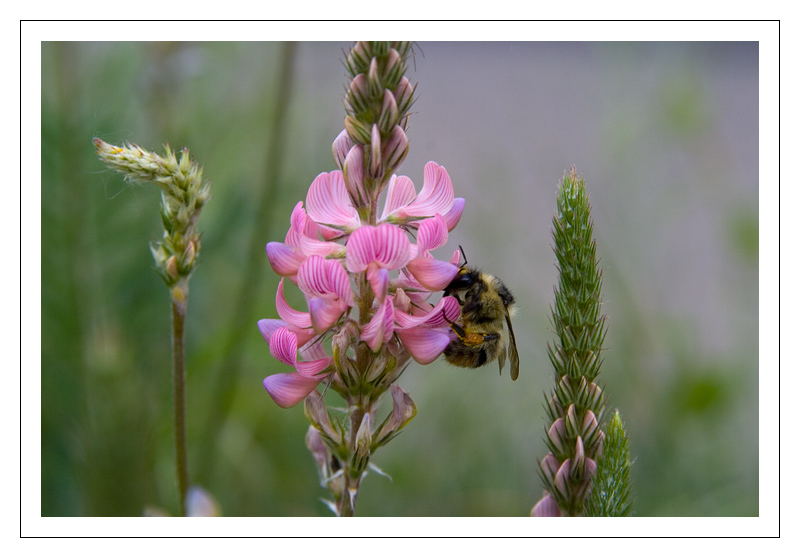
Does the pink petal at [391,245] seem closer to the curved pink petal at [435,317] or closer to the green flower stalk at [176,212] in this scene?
the curved pink petal at [435,317]

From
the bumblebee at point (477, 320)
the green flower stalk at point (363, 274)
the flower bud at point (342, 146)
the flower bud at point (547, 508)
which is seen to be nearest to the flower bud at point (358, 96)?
the green flower stalk at point (363, 274)

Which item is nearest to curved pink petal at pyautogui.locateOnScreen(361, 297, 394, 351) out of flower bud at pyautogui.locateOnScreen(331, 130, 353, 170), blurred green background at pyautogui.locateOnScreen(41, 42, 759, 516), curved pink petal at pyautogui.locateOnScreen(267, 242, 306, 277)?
curved pink petal at pyautogui.locateOnScreen(267, 242, 306, 277)

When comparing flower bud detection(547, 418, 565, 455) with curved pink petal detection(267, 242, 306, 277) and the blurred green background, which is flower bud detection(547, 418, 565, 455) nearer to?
curved pink petal detection(267, 242, 306, 277)

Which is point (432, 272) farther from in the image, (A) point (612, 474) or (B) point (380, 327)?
(A) point (612, 474)

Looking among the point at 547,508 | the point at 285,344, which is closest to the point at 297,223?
the point at 285,344

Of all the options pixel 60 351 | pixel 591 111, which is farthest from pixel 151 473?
pixel 591 111

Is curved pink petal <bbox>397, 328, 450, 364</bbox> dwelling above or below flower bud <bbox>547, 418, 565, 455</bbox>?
above
